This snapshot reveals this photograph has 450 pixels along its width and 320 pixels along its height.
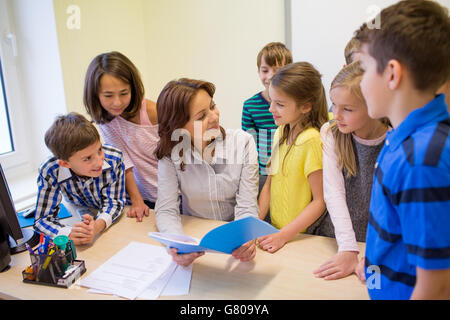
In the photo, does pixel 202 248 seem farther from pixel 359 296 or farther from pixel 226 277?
pixel 359 296

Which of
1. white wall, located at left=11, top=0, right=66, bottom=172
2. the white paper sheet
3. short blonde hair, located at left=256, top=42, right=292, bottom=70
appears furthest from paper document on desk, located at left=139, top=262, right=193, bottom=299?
white wall, located at left=11, top=0, right=66, bottom=172

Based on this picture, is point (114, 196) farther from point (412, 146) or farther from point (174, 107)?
point (412, 146)

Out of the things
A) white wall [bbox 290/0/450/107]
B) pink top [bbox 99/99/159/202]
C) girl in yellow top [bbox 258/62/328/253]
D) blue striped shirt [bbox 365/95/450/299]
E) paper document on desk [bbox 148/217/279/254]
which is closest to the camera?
blue striped shirt [bbox 365/95/450/299]

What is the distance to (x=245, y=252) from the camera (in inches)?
41.2

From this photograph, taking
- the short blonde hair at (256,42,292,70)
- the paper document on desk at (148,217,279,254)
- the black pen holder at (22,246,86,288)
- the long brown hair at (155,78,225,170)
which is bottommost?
the black pen holder at (22,246,86,288)

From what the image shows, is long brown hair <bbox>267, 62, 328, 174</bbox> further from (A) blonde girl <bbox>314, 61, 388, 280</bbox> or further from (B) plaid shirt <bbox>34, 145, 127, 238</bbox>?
(B) plaid shirt <bbox>34, 145, 127, 238</bbox>

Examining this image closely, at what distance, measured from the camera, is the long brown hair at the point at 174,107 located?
1268mm

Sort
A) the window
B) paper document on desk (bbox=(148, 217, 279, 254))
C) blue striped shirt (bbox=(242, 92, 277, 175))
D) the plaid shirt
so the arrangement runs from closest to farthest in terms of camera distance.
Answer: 1. paper document on desk (bbox=(148, 217, 279, 254))
2. the plaid shirt
3. blue striped shirt (bbox=(242, 92, 277, 175))
4. the window

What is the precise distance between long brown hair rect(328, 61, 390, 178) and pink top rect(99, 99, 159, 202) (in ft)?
2.75

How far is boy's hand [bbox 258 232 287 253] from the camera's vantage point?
111 cm

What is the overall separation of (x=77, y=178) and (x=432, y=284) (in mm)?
1184

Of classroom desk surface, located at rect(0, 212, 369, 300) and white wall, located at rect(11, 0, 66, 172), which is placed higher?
white wall, located at rect(11, 0, 66, 172)

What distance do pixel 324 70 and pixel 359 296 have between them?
1.74 metres
